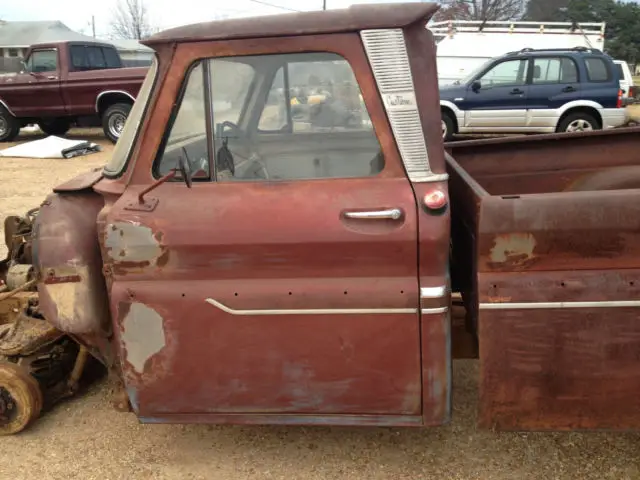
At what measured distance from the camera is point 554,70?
12188 mm

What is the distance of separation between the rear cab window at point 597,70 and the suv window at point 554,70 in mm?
265

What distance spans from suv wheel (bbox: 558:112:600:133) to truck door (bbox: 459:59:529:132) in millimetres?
818

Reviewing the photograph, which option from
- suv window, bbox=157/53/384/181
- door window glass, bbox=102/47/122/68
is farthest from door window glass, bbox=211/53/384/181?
door window glass, bbox=102/47/122/68

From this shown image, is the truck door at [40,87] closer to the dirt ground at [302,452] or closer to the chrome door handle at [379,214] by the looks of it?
the dirt ground at [302,452]

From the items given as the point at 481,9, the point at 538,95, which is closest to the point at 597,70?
the point at 538,95

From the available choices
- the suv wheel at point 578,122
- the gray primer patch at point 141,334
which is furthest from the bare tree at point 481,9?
the gray primer patch at point 141,334

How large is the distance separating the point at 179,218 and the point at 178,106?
17.7 inches

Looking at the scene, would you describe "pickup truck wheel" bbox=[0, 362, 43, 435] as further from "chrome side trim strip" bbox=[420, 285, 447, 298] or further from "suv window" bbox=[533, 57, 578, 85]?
"suv window" bbox=[533, 57, 578, 85]

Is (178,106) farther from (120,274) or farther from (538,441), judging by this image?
(538,441)

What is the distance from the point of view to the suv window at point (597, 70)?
473 inches

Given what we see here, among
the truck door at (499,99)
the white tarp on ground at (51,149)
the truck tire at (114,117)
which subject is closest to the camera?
the truck door at (499,99)

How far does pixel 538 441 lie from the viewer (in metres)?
2.90

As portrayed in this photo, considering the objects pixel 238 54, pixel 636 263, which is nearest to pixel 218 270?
pixel 238 54

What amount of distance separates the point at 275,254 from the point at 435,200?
64 cm
